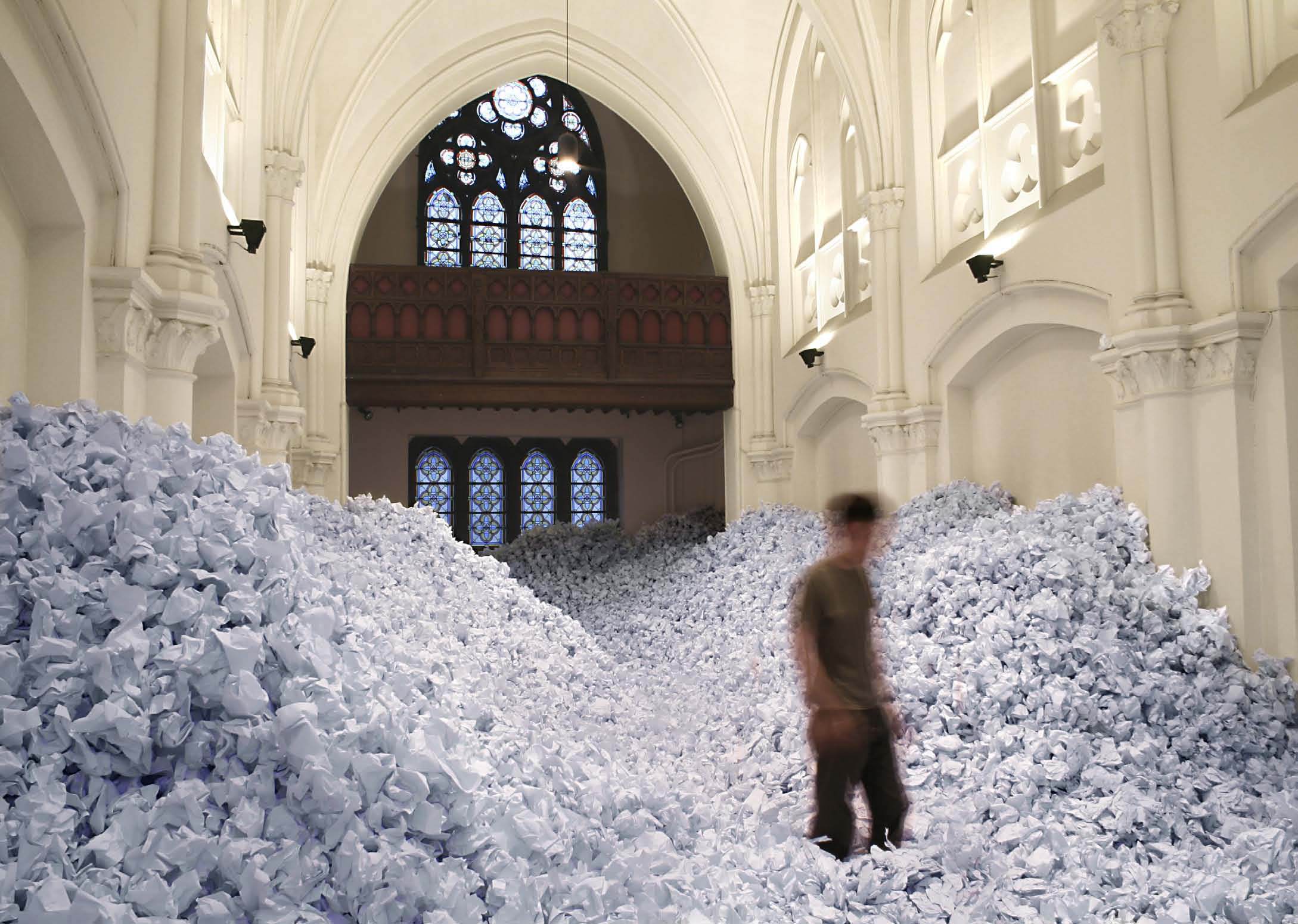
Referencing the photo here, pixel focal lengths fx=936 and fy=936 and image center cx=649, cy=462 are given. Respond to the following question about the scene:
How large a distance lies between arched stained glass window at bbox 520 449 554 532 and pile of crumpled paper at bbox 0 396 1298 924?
12042mm

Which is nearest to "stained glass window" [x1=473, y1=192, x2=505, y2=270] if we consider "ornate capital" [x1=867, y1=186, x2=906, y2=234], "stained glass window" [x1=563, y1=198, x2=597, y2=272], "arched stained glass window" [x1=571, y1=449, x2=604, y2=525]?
"stained glass window" [x1=563, y1=198, x2=597, y2=272]

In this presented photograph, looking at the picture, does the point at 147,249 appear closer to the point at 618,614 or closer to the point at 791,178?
the point at 618,614

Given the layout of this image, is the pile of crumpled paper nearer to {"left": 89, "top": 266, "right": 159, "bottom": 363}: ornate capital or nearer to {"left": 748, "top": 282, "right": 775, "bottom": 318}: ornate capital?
{"left": 89, "top": 266, "right": 159, "bottom": 363}: ornate capital

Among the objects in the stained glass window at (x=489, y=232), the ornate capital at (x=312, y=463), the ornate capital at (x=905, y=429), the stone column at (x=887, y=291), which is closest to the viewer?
the ornate capital at (x=905, y=429)

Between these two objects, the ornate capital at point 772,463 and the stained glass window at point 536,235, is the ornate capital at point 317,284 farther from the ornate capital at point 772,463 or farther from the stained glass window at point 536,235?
the ornate capital at point 772,463

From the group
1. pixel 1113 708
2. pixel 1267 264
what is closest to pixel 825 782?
pixel 1113 708

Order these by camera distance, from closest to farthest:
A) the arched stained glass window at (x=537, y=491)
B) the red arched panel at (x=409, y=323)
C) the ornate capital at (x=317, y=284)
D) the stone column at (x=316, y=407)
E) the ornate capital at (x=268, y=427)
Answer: the ornate capital at (x=268, y=427)
the stone column at (x=316, y=407)
the ornate capital at (x=317, y=284)
the red arched panel at (x=409, y=323)
the arched stained glass window at (x=537, y=491)

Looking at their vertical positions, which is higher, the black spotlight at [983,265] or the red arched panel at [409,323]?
the red arched panel at [409,323]

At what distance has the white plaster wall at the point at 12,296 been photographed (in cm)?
411

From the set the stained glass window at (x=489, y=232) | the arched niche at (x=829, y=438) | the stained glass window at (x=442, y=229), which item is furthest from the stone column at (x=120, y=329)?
the stained glass window at (x=489, y=232)

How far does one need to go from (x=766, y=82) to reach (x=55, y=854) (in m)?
14.6

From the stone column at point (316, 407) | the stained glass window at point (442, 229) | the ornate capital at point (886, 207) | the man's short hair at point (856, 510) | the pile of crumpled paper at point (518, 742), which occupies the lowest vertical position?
the pile of crumpled paper at point (518, 742)

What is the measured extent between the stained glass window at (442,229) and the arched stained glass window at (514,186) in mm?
17

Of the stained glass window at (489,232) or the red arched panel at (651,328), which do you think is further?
the stained glass window at (489,232)
